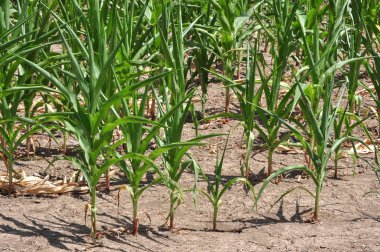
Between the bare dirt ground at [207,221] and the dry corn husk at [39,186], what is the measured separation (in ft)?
0.09

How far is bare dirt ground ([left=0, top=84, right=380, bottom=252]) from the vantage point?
315 cm

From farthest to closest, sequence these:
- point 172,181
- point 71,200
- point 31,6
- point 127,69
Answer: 1. point 31,6
2. point 127,69
3. point 71,200
4. point 172,181

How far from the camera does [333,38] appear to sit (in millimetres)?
3699

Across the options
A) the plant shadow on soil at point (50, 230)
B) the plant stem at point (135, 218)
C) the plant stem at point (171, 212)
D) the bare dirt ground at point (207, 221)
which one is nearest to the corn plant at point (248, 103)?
the bare dirt ground at point (207, 221)

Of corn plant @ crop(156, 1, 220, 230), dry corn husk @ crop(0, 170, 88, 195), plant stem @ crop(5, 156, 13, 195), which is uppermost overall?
corn plant @ crop(156, 1, 220, 230)

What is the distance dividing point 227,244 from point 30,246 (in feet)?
2.20

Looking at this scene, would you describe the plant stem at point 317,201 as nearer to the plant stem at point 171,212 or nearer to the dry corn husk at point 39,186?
the plant stem at point 171,212

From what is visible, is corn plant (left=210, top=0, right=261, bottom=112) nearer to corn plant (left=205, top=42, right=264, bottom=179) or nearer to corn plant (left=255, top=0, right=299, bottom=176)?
corn plant (left=255, top=0, right=299, bottom=176)

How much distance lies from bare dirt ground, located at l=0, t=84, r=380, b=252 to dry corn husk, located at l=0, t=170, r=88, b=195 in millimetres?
28

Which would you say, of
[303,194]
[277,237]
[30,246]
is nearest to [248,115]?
[303,194]

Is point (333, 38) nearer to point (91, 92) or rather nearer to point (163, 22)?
point (163, 22)

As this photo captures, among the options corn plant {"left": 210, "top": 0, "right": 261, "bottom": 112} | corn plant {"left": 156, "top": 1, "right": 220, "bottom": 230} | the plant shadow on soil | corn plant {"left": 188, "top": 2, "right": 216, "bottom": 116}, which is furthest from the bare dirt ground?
corn plant {"left": 210, "top": 0, "right": 261, "bottom": 112}

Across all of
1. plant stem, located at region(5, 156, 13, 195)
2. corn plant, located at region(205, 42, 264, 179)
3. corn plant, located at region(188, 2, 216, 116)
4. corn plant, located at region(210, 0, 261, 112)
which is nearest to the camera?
plant stem, located at region(5, 156, 13, 195)

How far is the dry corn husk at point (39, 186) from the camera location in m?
3.54
